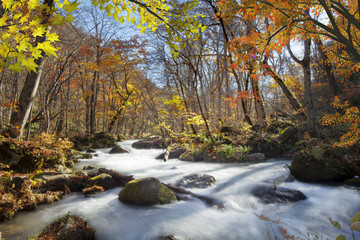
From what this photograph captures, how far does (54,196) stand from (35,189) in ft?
1.71

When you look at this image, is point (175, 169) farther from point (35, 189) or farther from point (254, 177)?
point (35, 189)

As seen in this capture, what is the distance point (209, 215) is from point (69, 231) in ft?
7.99

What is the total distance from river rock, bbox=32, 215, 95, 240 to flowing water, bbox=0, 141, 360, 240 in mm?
359

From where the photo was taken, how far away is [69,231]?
2641mm

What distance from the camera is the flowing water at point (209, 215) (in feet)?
10.3

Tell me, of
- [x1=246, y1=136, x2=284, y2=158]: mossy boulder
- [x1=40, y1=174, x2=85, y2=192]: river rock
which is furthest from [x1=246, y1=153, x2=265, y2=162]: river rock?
[x1=40, y1=174, x2=85, y2=192]: river rock

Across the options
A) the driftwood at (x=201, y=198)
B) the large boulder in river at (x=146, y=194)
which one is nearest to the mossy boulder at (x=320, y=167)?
the driftwood at (x=201, y=198)

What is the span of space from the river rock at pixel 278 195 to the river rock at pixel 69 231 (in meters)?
3.56

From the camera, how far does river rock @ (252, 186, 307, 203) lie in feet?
13.6

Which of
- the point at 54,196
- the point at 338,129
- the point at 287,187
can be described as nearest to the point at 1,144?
the point at 54,196

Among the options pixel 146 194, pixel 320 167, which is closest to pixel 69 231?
pixel 146 194

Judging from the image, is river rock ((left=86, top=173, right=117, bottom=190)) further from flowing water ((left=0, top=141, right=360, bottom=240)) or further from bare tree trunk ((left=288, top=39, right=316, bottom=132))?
bare tree trunk ((left=288, top=39, right=316, bottom=132))

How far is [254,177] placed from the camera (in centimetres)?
570

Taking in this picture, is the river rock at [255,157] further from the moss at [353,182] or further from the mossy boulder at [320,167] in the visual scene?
the moss at [353,182]
